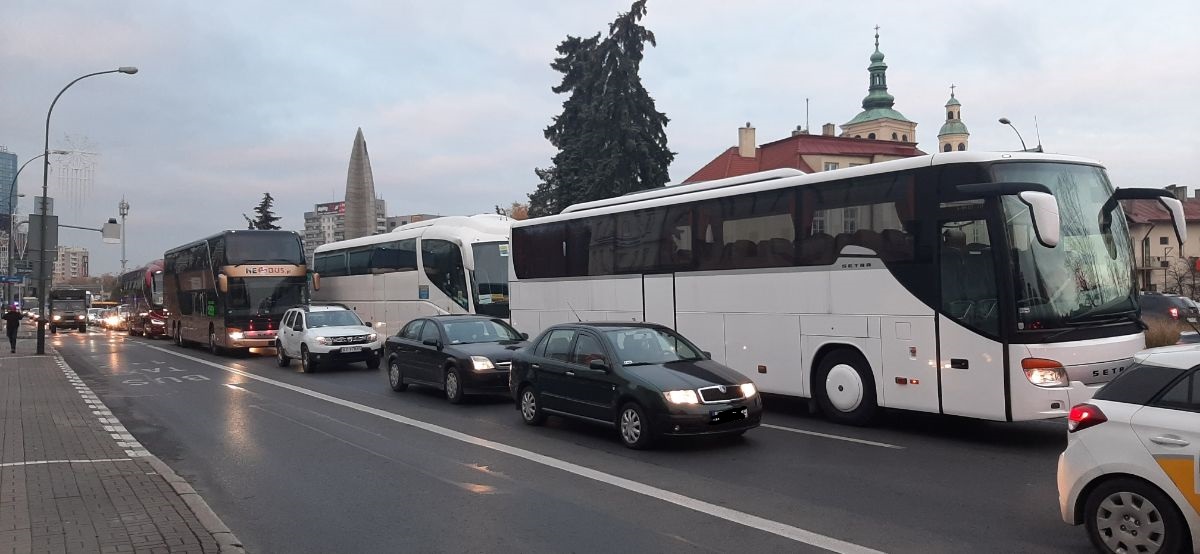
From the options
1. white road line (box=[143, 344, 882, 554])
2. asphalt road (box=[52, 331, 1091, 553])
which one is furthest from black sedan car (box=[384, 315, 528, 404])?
white road line (box=[143, 344, 882, 554])

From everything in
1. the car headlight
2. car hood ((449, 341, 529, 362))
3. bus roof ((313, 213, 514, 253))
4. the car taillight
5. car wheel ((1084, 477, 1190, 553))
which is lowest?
car wheel ((1084, 477, 1190, 553))

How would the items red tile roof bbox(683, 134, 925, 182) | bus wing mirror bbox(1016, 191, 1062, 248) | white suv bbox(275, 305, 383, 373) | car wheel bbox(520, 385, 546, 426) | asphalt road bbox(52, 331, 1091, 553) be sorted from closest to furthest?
asphalt road bbox(52, 331, 1091, 553) < bus wing mirror bbox(1016, 191, 1062, 248) < car wheel bbox(520, 385, 546, 426) < white suv bbox(275, 305, 383, 373) < red tile roof bbox(683, 134, 925, 182)

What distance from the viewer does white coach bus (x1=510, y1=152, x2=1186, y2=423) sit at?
390 inches

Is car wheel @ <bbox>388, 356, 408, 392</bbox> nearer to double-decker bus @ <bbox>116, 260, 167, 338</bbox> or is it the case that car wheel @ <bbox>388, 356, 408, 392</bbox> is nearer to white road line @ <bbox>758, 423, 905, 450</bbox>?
white road line @ <bbox>758, 423, 905, 450</bbox>

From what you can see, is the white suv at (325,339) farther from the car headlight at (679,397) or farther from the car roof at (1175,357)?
the car roof at (1175,357)

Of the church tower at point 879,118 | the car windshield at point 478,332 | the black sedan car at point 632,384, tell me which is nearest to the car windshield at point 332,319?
the car windshield at point 478,332

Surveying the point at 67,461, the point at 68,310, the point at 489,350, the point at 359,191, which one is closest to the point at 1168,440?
the point at 67,461

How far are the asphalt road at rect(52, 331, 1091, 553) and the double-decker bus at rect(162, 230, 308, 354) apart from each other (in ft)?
43.3

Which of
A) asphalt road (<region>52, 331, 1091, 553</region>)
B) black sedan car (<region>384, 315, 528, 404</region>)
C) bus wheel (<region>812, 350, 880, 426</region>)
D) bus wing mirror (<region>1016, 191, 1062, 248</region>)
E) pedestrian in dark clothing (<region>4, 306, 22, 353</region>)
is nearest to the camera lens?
asphalt road (<region>52, 331, 1091, 553</region>)

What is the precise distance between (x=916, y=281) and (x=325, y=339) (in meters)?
15.1

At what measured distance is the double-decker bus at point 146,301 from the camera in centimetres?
4244

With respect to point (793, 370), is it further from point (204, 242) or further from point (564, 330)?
point (204, 242)

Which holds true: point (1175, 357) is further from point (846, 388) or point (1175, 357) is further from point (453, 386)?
point (453, 386)

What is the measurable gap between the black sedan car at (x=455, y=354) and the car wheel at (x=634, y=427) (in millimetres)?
4536
